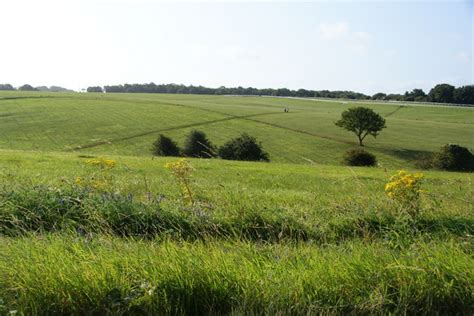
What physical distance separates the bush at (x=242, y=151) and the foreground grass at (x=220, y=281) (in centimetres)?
4951

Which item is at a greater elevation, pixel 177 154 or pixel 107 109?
pixel 107 109

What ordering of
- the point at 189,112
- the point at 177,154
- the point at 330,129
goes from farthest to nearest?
the point at 189,112 < the point at 330,129 < the point at 177,154

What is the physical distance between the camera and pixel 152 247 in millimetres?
4797

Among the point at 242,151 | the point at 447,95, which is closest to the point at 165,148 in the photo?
the point at 242,151

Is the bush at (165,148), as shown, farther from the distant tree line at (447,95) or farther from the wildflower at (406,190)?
the distant tree line at (447,95)

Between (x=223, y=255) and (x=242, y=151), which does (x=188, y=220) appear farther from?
(x=242, y=151)

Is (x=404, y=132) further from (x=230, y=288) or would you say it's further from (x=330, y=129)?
(x=230, y=288)

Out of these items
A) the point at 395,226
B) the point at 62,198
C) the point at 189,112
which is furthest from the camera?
the point at 189,112

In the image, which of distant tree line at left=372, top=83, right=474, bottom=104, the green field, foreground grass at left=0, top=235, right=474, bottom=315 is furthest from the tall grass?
distant tree line at left=372, top=83, right=474, bottom=104

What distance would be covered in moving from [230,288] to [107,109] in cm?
10127

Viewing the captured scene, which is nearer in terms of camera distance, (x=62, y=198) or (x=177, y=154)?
(x=62, y=198)

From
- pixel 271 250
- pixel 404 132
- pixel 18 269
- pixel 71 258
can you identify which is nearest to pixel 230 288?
pixel 271 250

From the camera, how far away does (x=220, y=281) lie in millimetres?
4238

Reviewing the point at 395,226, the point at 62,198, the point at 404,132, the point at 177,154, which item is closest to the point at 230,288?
the point at 395,226
